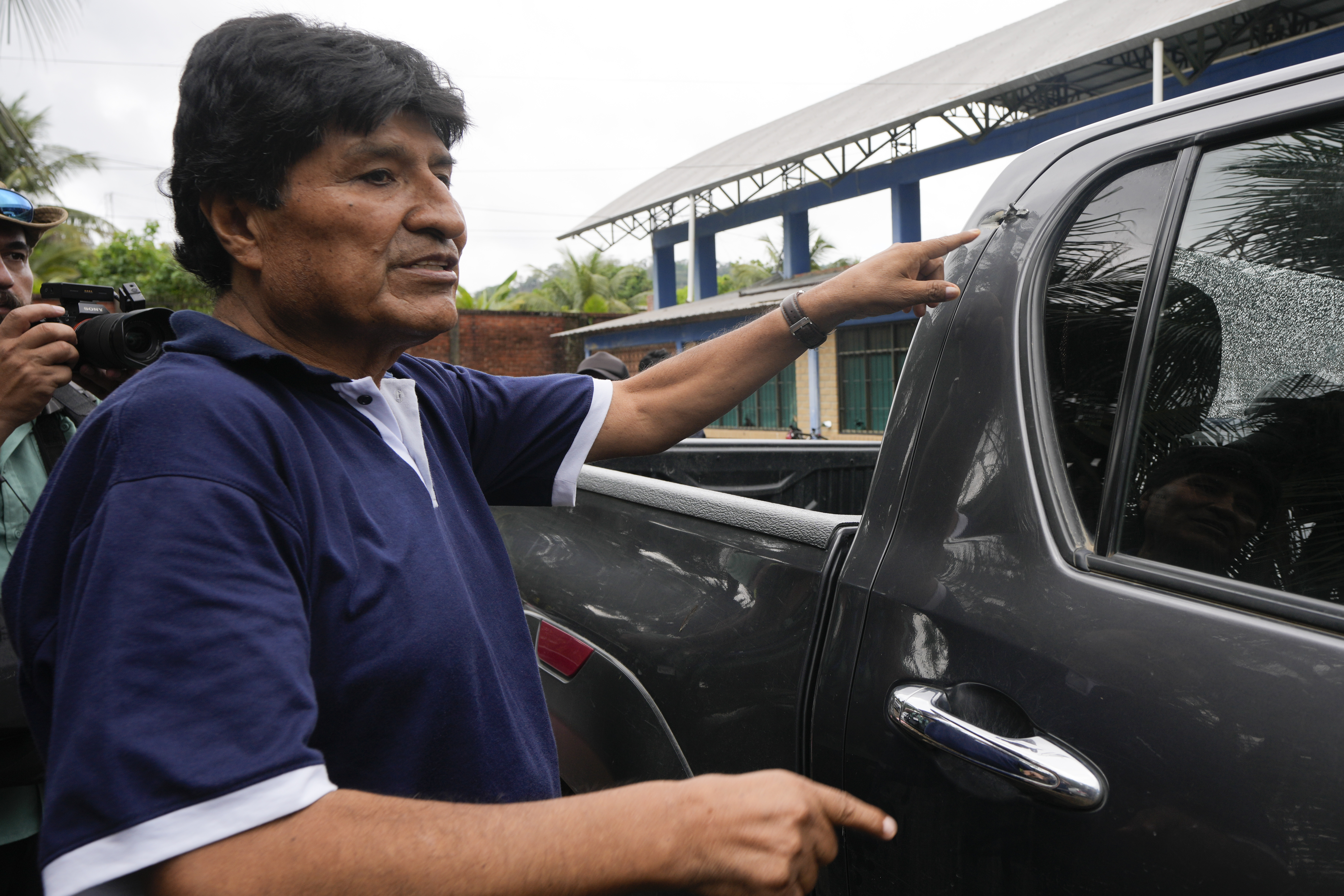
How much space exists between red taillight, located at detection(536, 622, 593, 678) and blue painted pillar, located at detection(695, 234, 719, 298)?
1966 cm

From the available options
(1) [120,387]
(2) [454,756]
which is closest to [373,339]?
(1) [120,387]

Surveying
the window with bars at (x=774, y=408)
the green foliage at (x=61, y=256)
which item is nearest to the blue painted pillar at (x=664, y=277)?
the window with bars at (x=774, y=408)

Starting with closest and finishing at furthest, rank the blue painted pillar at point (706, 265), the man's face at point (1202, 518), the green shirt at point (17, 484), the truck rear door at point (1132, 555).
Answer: the truck rear door at point (1132, 555)
the man's face at point (1202, 518)
the green shirt at point (17, 484)
the blue painted pillar at point (706, 265)

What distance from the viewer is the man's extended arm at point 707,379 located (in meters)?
1.70

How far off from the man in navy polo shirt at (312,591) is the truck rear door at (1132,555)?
19 centimetres

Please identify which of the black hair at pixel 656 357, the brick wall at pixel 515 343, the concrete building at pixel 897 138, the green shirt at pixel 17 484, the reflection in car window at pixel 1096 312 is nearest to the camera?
the reflection in car window at pixel 1096 312

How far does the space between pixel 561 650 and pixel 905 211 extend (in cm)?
1554

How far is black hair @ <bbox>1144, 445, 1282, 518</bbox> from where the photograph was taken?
3.18 feet

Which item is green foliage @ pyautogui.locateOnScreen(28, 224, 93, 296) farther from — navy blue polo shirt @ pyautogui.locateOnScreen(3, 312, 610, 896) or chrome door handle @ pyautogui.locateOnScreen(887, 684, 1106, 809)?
chrome door handle @ pyautogui.locateOnScreen(887, 684, 1106, 809)

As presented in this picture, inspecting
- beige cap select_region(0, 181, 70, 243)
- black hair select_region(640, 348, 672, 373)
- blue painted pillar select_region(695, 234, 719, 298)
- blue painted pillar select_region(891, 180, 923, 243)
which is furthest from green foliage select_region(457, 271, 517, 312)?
beige cap select_region(0, 181, 70, 243)

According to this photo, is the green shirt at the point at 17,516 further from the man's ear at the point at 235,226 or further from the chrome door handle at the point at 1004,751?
the chrome door handle at the point at 1004,751

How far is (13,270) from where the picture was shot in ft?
6.75

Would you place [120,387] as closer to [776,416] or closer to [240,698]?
[240,698]

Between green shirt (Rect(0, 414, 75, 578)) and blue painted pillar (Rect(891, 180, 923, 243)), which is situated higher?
blue painted pillar (Rect(891, 180, 923, 243))
